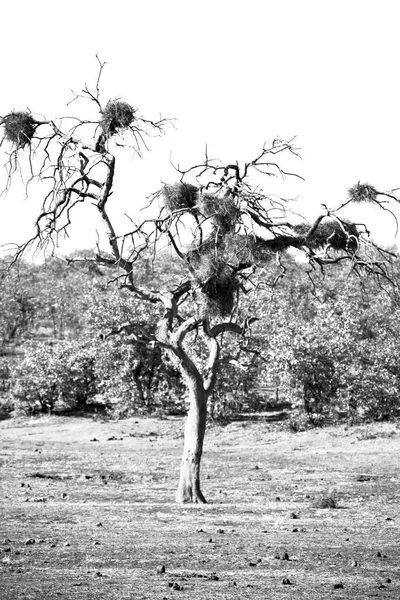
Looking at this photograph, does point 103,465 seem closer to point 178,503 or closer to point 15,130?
point 178,503

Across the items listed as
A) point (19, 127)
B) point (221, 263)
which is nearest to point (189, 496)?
point (221, 263)

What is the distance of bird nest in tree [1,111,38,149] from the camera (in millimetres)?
17125

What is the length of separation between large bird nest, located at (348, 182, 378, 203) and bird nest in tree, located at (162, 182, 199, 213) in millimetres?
2963

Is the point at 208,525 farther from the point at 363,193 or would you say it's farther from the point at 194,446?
the point at 363,193

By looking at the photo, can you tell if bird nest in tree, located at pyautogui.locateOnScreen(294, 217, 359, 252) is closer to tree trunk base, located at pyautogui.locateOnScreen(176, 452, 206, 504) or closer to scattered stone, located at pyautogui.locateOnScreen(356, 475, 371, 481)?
tree trunk base, located at pyautogui.locateOnScreen(176, 452, 206, 504)

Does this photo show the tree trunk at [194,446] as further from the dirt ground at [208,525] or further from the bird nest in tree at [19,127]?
the bird nest in tree at [19,127]

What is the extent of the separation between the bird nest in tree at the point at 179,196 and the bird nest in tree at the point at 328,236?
7.47 ft

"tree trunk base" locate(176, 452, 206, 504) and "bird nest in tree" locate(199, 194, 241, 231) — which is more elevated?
"bird nest in tree" locate(199, 194, 241, 231)

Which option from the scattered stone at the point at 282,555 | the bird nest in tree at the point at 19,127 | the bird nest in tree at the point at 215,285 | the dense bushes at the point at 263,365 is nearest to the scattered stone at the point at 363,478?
the bird nest in tree at the point at 215,285

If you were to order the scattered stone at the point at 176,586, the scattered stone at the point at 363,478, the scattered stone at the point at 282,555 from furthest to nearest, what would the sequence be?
the scattered stone at the point at 363,478 < the scattered stone at the point at 282,555 < the scattered stone at the point at 176,586

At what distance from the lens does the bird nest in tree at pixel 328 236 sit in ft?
56.4

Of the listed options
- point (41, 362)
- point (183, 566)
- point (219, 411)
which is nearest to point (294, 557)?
point (183, 566)

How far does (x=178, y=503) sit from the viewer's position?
17.3 meters

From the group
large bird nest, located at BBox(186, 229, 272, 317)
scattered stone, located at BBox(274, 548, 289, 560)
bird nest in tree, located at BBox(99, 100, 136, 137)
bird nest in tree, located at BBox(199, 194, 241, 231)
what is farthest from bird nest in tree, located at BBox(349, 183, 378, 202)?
scattered stone, located at BBox(274, 548, 289, 560)
